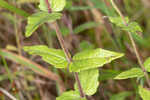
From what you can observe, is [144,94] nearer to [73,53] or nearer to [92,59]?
[92,59]

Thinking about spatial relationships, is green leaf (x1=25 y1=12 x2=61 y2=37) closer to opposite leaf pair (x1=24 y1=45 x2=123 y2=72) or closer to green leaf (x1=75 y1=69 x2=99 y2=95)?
opposite leaf pair (x1=24 y1=45 x2=123 y2=72)

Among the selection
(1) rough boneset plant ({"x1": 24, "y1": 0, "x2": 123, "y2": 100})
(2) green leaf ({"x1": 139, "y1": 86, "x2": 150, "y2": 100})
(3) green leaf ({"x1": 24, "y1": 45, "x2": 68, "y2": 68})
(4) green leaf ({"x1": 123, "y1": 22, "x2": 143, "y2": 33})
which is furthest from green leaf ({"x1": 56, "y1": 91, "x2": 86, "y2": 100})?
(4) green leaf ({"x1": 123, "y1": 22, "x2": 143, "y2": 33})

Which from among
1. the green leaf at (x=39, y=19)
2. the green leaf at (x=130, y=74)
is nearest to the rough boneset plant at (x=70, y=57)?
the green leaf at (x=39, y=19)

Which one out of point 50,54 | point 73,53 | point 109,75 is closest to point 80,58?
point 50,54

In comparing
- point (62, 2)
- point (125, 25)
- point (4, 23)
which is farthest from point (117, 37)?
point (4, 23)

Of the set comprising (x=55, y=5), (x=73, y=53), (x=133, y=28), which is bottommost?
(x=73, y=53)

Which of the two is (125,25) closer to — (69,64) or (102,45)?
(69,64)
